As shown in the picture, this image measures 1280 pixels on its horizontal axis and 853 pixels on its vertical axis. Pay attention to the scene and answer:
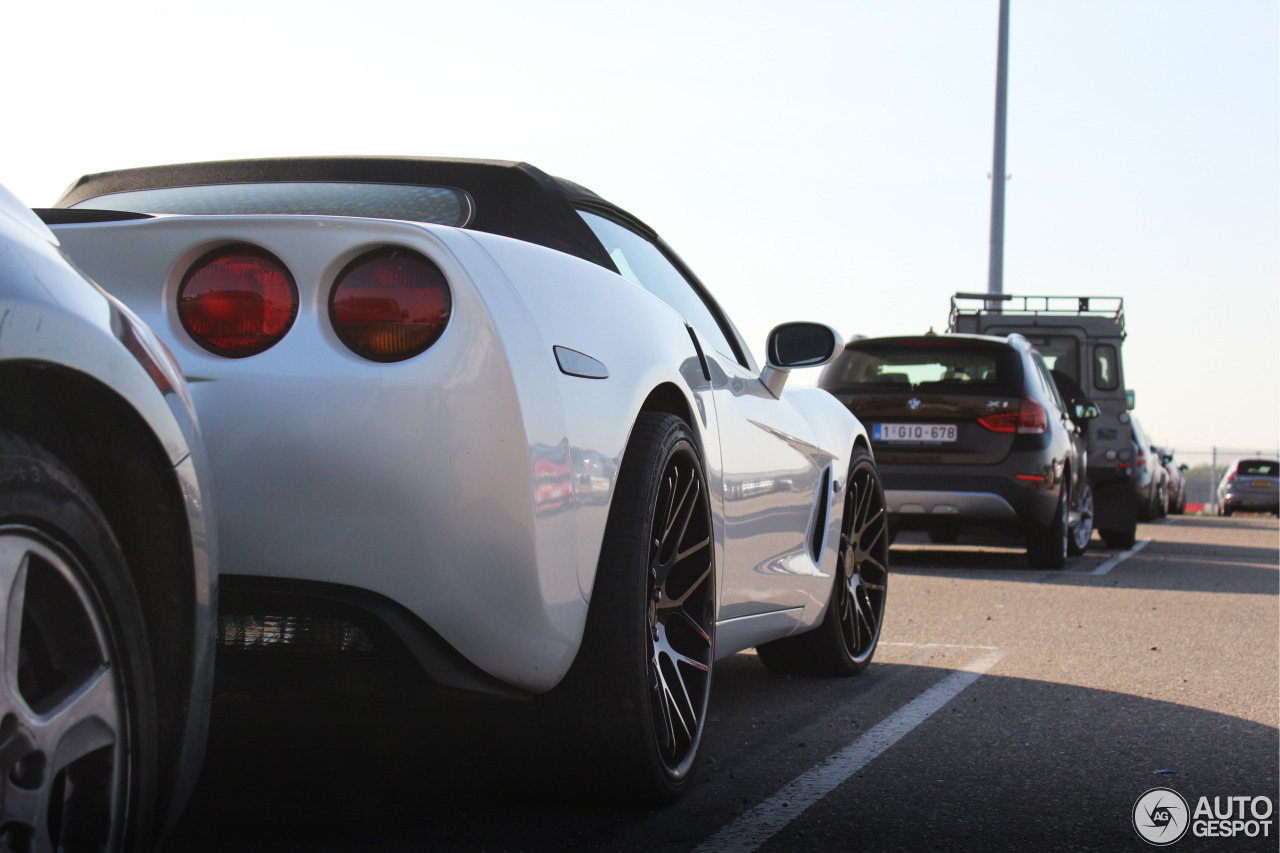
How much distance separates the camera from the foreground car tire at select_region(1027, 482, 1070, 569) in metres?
10.4

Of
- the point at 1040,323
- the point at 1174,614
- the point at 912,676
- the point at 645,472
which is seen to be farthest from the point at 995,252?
the point at 645,472

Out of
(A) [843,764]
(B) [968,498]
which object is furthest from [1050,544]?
(A) [843,764]

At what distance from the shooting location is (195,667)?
197 centimetres

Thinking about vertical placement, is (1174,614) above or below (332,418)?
below

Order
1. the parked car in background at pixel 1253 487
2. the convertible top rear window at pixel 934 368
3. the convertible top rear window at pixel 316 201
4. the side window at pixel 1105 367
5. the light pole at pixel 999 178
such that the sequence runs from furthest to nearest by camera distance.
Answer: the parked car in background at pixel 1253 487 < the light pole at pixel 999 178 < the side window at pixel 1105 367 < the convertible top rear window at pixel 934 368 < the convertible top rear window at pixel 316 201

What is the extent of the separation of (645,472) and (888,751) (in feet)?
4.27

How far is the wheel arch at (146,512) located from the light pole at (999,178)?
74.4ft

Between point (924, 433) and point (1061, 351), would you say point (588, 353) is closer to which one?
point (924, 433)

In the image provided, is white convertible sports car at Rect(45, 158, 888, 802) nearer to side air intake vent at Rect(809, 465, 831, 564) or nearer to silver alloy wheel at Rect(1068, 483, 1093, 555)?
side air intake vent at Rect(809, 465, 831, 564)

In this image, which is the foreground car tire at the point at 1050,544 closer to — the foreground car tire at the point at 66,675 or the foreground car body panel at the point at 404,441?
the foreground car body panel at the point at 404,441

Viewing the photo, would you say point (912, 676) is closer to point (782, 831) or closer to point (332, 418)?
point (782, 831)

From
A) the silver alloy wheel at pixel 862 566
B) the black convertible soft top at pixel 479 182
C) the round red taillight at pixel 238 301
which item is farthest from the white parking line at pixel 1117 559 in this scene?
the round red taillight at pixel 238 301

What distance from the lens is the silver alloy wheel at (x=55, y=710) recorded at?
169 centimetres

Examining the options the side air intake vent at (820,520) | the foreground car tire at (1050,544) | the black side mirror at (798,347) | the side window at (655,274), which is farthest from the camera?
the foreground car tire at (1050,544)
